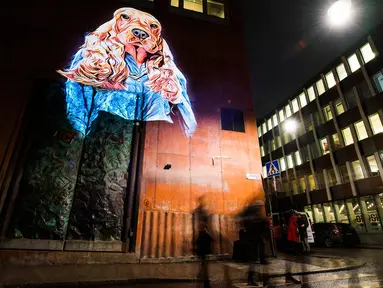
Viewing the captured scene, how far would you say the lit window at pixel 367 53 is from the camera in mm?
20284

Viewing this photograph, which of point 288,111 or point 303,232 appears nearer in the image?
point 303,232

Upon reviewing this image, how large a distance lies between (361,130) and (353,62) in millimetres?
7288

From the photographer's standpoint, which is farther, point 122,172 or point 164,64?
point 164,64

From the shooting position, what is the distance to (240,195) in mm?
10102

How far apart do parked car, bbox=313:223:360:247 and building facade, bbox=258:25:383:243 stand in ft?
15.2

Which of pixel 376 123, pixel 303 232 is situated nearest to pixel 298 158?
pixel 376 123

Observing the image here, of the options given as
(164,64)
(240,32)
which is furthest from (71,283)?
(240,32)

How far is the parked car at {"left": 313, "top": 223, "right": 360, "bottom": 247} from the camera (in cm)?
1449

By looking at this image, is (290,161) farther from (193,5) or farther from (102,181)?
(102,181)

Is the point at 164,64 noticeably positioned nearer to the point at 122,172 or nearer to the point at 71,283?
the point at 122,172

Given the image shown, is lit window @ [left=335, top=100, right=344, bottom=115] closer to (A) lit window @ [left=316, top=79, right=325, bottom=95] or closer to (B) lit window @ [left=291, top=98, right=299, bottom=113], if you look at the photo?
(A) lit window @ [left=316, top=79, right=325, bottom=95]

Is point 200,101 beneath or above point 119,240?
above

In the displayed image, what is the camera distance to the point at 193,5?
1482 cm

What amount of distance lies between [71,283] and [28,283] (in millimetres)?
872
